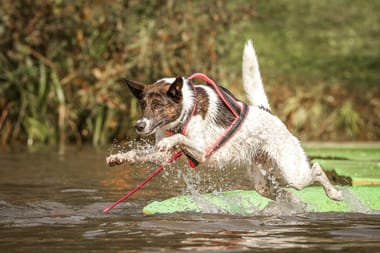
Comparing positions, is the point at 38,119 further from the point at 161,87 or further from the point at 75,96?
the point at 161,87

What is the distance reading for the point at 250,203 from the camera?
22.0 feet

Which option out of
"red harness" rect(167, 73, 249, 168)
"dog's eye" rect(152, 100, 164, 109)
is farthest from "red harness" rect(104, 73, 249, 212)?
"dog's eye" rect(152, 100, 164, 109)

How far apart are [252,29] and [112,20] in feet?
18.0

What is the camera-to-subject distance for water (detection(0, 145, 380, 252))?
4.86 m

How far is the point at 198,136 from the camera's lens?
608 centimetres

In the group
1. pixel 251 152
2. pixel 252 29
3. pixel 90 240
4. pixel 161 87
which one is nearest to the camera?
pixel 90 240

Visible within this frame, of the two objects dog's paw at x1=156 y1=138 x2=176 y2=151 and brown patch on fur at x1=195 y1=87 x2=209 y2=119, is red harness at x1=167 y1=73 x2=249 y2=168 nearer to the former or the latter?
brown patch on fur at x1=195 y1=87 x2=209 y2=119

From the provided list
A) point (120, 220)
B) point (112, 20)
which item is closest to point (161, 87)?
point (120, 220)

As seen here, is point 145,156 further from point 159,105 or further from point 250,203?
point 250,203

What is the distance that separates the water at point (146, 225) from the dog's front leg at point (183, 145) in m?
0.47

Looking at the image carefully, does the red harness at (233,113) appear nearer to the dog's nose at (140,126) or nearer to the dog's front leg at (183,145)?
the dog's front leg at (183,145)

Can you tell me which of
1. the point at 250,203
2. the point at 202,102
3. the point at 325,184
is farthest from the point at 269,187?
the point at 202,102

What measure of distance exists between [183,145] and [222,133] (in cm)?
40

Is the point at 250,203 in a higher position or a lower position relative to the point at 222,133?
lower
